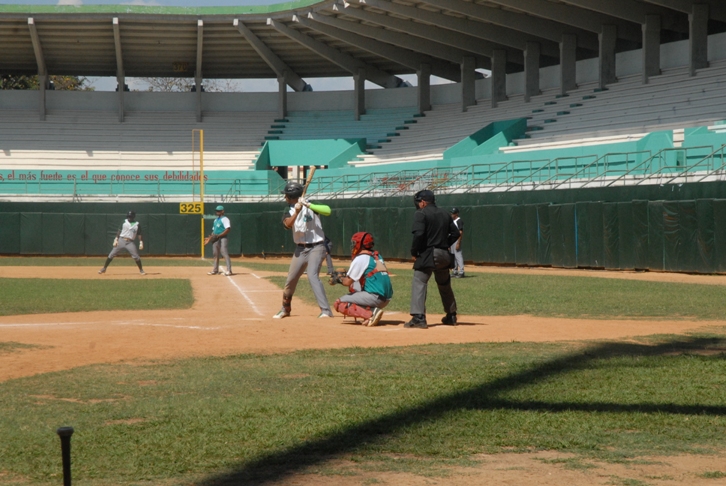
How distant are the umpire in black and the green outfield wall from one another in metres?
14.1

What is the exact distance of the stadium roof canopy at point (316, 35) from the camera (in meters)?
40.6

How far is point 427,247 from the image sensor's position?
1230 cm

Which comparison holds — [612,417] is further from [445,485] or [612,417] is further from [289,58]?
[289,58]

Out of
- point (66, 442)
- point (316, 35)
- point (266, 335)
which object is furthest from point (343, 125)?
point (66, 442)

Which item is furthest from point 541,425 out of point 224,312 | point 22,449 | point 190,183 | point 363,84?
point 363,84

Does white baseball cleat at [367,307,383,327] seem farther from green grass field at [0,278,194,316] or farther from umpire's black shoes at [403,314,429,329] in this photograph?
green grass field at [0,278,194,316]

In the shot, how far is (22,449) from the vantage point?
19.1 ft

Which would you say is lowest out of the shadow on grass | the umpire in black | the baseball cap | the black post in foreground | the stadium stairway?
the shadow on grass

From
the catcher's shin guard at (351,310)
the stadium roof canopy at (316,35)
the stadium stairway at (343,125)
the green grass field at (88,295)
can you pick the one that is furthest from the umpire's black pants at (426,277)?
the stadium stairway at (343,125)

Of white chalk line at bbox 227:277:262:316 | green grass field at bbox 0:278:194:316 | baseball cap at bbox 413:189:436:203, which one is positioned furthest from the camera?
green grass field at bbox 0:278:194:316

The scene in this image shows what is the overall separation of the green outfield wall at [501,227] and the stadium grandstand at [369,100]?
82cm

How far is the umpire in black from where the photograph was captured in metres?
12.2

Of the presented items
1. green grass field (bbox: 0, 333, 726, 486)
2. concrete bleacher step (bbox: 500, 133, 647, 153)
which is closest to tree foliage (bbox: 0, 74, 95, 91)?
concrete bleacher step (bbox: 500, 133, 647, 153)

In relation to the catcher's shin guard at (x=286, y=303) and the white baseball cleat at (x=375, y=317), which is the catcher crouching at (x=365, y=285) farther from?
the catcher's shin guard at (x=286, y=303)
